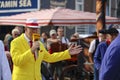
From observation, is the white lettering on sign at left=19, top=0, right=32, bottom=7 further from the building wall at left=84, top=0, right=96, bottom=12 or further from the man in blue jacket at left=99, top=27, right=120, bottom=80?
the man in blue jacket at left=99, top=27, right=120, bottom=80

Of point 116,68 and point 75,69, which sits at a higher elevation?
point 116,68

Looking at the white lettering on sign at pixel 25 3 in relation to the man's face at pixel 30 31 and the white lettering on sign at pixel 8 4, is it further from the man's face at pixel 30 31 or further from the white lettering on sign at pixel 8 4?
the man's face at pixel 30 31

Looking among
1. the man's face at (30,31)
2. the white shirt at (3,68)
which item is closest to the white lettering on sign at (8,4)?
the man's face at (30,31)

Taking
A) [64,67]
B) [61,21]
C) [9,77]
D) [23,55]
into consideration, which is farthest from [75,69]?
[9,77]

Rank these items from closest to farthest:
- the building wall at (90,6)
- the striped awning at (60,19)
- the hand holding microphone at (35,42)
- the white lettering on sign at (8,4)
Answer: the hand holding microphone at (35,42)
the striped awning at (60,19)
the white lettering on sign at (8,4)
the building wall at (90,6)

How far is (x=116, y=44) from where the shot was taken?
183 inches

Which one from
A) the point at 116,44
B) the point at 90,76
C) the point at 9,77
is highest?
the point at 116,44

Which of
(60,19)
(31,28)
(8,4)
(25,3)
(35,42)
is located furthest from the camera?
(8,4)

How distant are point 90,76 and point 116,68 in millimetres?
9699

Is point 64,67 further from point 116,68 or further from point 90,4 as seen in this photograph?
point 90,4

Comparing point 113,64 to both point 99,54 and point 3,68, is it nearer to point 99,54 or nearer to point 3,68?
point 3,68

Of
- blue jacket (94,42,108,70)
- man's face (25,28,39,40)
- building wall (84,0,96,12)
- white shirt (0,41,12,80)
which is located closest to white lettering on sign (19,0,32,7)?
building wall (84,0,96,12)

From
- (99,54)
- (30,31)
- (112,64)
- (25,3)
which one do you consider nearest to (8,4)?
(25,3)

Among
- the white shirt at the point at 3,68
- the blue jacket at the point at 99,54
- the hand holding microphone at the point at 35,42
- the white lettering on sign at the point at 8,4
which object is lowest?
the blue jacket at the point at 99,54
